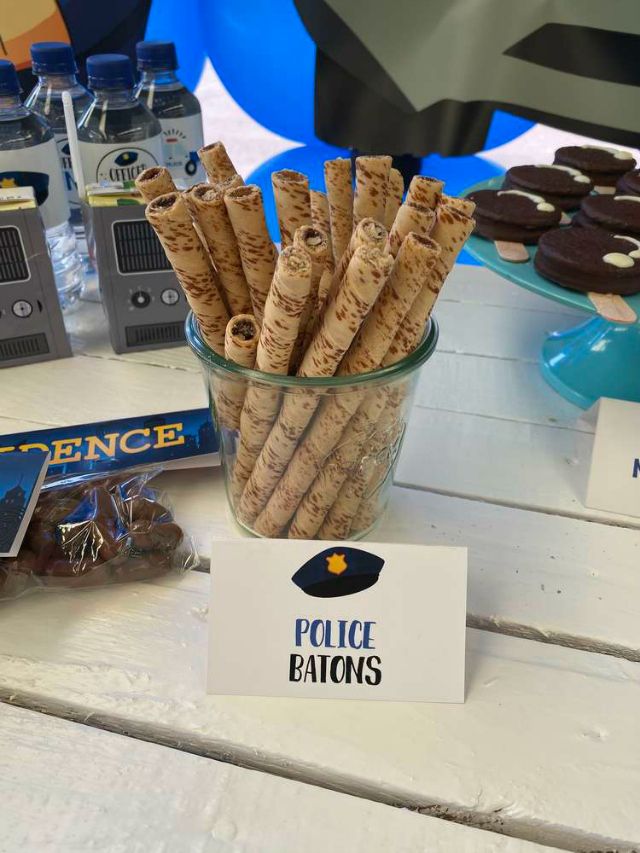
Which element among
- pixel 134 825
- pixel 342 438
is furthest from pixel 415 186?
pixel 134 825

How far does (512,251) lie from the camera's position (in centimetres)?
81

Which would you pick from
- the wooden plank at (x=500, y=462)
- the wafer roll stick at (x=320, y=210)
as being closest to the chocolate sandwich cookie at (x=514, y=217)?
the wooden plank at (x=500, y=462)

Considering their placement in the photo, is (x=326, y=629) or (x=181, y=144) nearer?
(x=326, y=629)

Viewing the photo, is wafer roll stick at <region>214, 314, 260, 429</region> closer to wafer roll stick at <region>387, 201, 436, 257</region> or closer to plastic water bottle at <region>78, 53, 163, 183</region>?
wafer roll stick at <region>387, 201, 436, 257</region>

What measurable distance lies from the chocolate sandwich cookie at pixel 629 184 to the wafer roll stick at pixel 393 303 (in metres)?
0.61

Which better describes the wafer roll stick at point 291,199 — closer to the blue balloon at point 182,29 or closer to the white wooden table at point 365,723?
the white wooden table at point 365,723

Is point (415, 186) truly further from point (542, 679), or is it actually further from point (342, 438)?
point (542, 679)

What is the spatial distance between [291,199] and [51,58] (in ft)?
2.03

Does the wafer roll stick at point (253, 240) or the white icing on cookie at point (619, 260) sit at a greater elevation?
the wafer roll stick at point (253, 240)

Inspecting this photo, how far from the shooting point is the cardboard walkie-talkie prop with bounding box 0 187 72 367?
0.79 meters

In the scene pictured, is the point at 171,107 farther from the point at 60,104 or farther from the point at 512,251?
the point at 512,251

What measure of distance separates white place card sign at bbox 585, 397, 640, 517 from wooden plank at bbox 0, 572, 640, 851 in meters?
0.18

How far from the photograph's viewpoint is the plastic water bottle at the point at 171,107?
0.99 m

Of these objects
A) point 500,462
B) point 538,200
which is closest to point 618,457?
point 500,462
